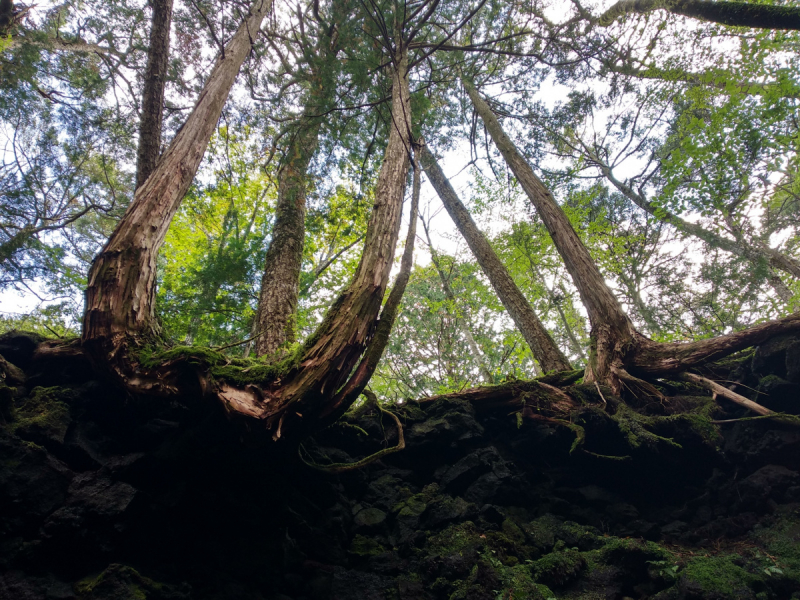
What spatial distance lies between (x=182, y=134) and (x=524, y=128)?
327 inches

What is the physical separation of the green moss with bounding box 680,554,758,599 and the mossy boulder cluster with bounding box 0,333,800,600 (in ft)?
0.04

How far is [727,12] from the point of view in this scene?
5711mm

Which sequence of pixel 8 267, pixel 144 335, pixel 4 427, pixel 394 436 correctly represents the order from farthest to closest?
pixel 8 267 → pixel 394 436 → pixel 144 335 → pixel 4 427

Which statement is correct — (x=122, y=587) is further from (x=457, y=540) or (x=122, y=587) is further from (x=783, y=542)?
(x=783, y=542)

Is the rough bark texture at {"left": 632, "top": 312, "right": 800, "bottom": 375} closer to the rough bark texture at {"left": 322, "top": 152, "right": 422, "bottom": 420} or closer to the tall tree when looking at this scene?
the rough bark texture at {"left": 322, "top": 152, "right": 422, "bottom": 420}

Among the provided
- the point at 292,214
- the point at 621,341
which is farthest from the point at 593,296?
the point at 292,214

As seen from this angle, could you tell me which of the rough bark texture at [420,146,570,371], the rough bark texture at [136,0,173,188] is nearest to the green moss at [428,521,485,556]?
the rough bark texture at [420,146,570,371]

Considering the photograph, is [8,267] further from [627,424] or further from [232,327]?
[627,424]

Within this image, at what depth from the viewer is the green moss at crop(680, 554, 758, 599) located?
2.34m

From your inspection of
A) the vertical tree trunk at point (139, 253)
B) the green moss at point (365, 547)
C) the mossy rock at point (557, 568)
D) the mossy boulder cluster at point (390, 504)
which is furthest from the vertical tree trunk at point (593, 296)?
the vertical tree trunk at point (139, 253)

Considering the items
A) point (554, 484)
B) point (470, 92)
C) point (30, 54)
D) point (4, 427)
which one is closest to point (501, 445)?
point (554, 484)

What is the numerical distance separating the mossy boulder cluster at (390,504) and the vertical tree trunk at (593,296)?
0.76 metres

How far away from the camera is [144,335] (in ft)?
9.70

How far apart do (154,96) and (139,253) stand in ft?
9.85
